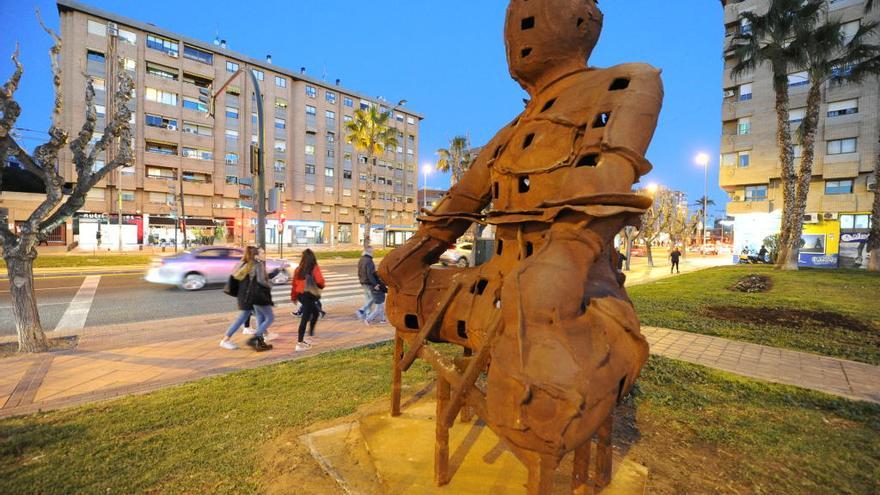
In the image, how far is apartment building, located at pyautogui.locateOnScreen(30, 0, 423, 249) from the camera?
34.9 meters

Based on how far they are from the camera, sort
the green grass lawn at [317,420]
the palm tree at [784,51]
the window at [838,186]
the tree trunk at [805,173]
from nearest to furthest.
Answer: the green grass lawn at [317,420], the tree trunk at [805,173], the palm tree at [784,51], the window at [838,186]

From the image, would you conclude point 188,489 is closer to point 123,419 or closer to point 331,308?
point 123,419

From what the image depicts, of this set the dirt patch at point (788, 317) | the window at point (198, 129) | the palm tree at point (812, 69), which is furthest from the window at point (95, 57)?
the palm tree at point (812, 69)

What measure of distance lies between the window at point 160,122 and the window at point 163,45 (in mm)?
6125

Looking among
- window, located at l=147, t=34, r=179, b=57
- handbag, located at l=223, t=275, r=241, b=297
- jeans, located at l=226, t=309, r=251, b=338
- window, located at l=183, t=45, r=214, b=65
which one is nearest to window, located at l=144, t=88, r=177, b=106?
window, located at l=147, t=34, r=179, b=57

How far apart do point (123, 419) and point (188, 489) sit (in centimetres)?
164

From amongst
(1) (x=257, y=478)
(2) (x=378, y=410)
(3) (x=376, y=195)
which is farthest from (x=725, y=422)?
(3) (x=376, y=195)

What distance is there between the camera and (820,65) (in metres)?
17.4

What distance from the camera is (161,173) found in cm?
3841

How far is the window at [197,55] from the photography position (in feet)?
129

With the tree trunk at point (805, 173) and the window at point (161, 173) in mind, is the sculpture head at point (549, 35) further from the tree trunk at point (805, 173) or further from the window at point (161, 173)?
the window at point (161, 173)

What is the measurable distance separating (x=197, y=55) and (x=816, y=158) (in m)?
51.6

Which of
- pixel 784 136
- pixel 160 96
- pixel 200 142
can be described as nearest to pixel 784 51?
pixel 784 136

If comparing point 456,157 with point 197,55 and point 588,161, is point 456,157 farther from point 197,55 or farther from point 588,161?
point 588,161
